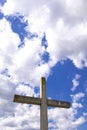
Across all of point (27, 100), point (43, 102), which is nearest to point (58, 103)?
point (43, 102)

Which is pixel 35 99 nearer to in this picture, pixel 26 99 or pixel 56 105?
pixel 26 99

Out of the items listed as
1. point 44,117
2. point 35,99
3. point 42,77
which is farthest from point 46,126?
point 42,77

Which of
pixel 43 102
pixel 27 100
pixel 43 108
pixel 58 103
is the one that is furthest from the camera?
Answer: pixel 58 103

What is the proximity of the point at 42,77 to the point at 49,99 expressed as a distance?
93cm

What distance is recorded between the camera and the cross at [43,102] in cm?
973

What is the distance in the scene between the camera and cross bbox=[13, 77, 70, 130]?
973 centimetres

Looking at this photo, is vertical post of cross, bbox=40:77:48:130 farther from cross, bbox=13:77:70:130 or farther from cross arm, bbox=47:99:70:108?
cross arm, bbox=47:99:70:108

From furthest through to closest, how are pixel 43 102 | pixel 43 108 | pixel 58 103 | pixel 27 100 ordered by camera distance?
Answer: pixel 58 103 → pixel 43 102 → pixel 43 108 → pixel 27 100

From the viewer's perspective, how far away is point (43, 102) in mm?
10250

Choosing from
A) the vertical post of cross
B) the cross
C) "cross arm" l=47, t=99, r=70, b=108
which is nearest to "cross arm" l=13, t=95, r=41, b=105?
the cross

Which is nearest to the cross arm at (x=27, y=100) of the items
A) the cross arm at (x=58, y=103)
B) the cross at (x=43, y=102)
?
the cross at (x=43, y=102)

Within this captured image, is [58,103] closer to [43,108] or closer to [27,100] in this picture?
[43,108]

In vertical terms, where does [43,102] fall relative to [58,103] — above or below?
below

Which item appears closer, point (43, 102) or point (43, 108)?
point (43, 108)
